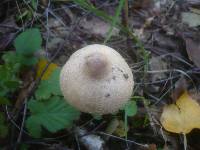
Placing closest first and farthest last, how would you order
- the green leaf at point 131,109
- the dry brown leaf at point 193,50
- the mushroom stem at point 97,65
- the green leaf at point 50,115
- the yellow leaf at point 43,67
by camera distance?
the mushroom stem at point 97,65
the green leaf at point 50,115
the green leaf at point 131,109
the yellow leaf at point 43,67
the dry brown leaf at point 193,50

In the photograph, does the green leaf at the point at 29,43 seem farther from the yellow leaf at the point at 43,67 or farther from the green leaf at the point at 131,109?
the green leaf at the point at 131,109

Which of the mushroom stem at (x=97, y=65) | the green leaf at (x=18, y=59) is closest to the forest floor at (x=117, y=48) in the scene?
the green leaf at (x=18, y=59)

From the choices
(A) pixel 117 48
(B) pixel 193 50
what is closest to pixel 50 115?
(A) pixel 117 48

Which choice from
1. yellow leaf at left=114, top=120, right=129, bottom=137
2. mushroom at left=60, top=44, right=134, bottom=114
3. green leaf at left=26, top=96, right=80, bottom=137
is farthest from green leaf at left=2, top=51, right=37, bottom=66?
→ yellow leaf at left=114, top=120, right=129, bottom=137

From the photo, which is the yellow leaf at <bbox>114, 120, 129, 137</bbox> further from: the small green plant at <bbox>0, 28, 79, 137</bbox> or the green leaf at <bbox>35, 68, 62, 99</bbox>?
the green leaf at <bbox>35, 68, 62, 99</bbox>

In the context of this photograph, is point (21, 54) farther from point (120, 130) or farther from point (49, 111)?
point (120, 130)

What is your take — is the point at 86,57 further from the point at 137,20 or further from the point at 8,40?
the point at 137,20
